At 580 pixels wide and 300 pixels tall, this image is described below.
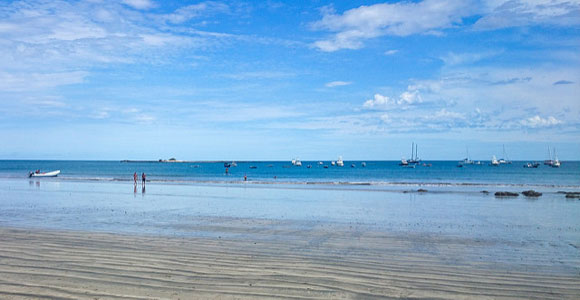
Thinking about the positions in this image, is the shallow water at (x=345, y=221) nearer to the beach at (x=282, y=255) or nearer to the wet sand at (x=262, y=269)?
the beach at (x=282, y=255)

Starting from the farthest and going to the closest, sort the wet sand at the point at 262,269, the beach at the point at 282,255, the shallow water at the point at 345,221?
the shallow water at the point at 345,221, the beach at the point at 282,255, the wet sand at the point at 262,269

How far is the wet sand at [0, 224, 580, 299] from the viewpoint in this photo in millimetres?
8719

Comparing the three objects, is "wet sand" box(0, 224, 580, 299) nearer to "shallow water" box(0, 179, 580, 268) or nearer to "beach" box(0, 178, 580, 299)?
"beach" box(0, 178, 580, 299)

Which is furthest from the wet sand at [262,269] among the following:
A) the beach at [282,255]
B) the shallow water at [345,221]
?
the shallow water at [345,221]

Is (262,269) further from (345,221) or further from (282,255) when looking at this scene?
(345,221)

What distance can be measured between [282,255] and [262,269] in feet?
6.52

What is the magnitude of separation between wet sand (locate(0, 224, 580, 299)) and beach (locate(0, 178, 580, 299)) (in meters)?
0.03

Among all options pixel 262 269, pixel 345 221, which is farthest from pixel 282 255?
pixel 345 221

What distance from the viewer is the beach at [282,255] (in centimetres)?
892

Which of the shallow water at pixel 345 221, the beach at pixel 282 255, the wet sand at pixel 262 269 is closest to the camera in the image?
the wet sand at pixel 262 269

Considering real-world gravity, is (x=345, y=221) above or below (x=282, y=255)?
below

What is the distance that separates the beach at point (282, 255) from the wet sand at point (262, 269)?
3 cm

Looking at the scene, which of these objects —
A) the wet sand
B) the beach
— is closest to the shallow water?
the beach

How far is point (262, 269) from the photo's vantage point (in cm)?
1062
